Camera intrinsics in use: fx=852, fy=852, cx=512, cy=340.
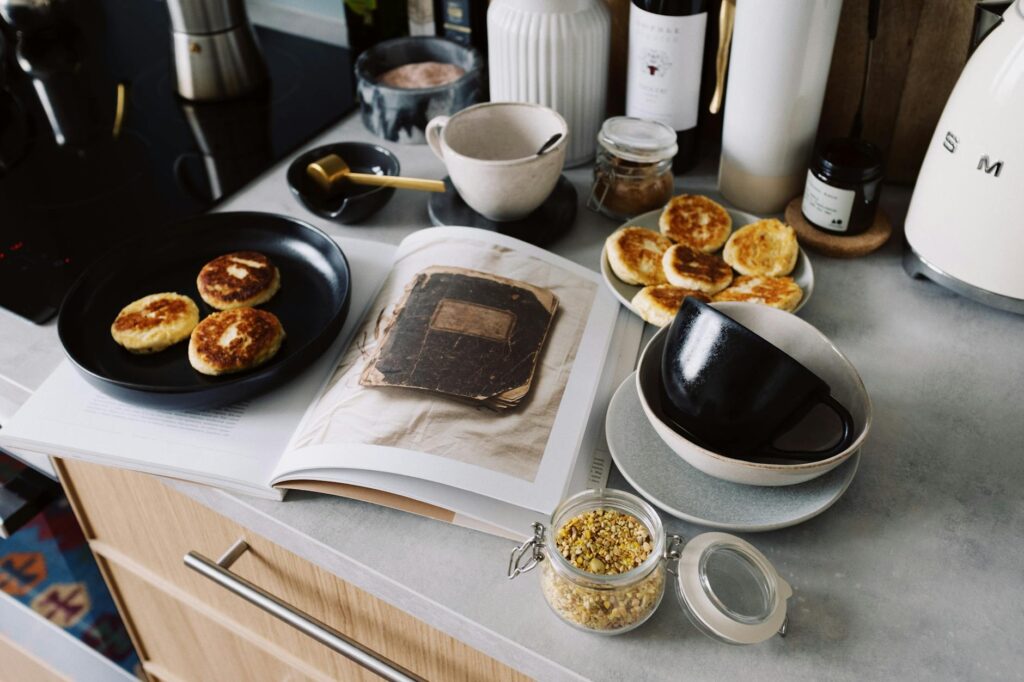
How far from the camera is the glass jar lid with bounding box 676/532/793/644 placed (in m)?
0.55

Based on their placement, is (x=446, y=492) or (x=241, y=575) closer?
(x=446, y=492)

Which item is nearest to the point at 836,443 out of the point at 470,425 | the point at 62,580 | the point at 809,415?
the point at 809,415

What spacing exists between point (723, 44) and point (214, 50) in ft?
2.26

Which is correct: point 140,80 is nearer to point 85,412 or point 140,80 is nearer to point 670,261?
point 85,412

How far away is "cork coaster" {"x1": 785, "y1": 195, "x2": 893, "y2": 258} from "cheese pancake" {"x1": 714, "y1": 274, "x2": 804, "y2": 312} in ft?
0.28

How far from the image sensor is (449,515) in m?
0.66

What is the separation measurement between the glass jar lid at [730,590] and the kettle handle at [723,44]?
54 cm

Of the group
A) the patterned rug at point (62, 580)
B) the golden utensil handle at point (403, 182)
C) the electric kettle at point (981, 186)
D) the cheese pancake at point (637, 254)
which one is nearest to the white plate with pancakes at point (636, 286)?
the cheese pancake at point (637, 254)

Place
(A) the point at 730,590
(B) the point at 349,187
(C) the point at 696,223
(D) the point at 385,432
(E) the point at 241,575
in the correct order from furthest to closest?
(B) the point at 349,187 < (C) the point at 696,223 < (E) the point at 241,575 < (D) the point at 385,432 < (A) the point at 730,590

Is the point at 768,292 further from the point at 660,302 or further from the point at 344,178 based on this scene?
the point at 344,178

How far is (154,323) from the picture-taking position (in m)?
0.81

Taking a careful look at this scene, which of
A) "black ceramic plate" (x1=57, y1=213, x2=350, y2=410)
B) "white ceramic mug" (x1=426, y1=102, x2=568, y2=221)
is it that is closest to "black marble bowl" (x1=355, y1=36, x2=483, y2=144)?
"white ceramic mug" (x1=426, y1=102, x2=568, y2=221)

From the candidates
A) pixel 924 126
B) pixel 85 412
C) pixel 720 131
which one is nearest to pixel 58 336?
pixel 85 412

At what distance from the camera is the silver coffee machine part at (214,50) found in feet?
3.71
